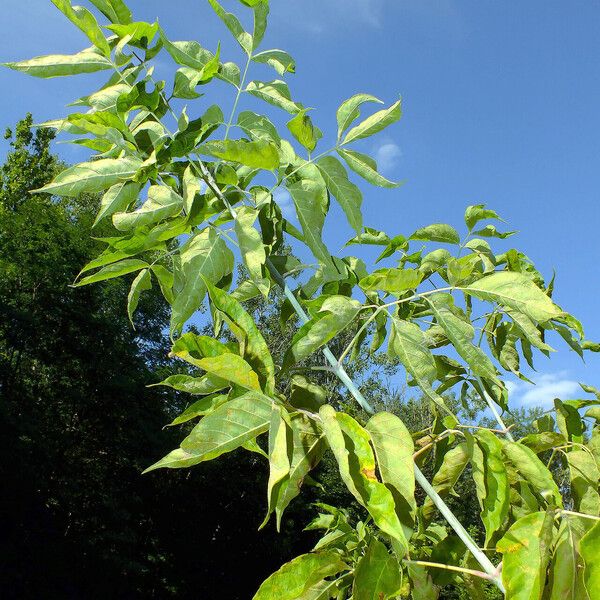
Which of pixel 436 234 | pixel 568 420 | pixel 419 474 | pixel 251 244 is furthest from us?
pixel 436 234

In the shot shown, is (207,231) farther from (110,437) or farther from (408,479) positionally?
(110,437)

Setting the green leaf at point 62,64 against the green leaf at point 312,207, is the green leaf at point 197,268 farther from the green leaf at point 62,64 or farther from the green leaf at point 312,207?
the green leaf at point 62,64

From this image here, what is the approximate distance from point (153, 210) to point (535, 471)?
0.65 metres

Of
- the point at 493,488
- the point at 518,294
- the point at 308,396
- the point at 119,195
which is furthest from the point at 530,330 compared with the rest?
the point at 119,195

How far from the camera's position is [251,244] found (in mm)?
869

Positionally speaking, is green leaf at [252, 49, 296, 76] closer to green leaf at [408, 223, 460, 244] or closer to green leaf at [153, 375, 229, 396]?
green leaf at [408, 223, 460, 244]

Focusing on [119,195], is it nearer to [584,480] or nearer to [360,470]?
[360,470]

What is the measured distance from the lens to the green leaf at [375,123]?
0.88 metres

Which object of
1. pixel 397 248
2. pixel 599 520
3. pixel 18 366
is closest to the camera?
pixel 599 520

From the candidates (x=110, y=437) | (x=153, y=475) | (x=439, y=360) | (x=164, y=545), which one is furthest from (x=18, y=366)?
(x=439, y=360)

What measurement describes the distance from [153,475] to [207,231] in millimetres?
19792

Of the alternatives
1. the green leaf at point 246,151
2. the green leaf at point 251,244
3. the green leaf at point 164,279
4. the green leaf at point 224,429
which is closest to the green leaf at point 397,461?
the green leaf at point 224,429

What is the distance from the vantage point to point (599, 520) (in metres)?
0.65

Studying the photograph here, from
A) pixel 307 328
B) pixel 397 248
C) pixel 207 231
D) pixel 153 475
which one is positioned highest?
pixel 397 248
